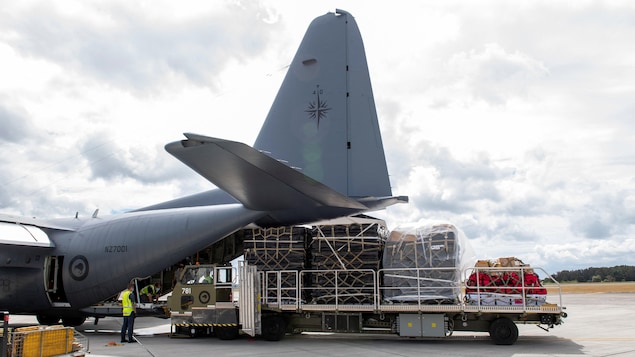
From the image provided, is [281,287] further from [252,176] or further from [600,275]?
[600,275]

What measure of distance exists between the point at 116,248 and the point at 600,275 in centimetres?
7610

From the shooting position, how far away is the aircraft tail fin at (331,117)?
50.3 feet

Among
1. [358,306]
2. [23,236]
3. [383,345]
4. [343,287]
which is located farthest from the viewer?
[23,236]

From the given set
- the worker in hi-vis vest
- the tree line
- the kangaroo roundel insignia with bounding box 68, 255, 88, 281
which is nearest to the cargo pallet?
the worker in hi-vis vest

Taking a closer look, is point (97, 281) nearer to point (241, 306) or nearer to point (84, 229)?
point (84, 229)

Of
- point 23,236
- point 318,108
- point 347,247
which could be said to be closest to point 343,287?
point 347,247

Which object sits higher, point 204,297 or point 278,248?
point 278,248

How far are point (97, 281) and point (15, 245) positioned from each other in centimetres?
262

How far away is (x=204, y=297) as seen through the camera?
15297 mm

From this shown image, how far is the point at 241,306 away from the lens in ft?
47.1

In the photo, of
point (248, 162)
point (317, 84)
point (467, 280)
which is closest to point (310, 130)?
point (317, 84)

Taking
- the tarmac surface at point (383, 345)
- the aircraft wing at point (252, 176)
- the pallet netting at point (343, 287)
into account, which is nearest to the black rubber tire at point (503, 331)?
the tarmac surface at point (383, 345)

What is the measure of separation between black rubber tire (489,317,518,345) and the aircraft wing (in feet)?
14.1

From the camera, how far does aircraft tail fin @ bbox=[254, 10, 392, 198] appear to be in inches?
604
